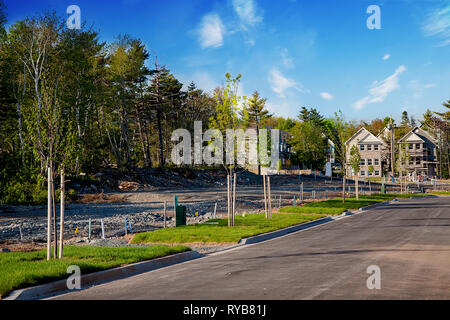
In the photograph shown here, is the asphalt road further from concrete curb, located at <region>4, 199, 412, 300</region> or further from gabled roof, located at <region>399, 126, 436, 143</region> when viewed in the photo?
gabled roof, located at <region>399, 126, 436, 143</region>

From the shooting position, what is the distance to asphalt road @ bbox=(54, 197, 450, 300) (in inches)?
293

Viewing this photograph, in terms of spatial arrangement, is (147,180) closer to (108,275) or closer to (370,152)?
(108,275)

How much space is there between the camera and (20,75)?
1545 inches

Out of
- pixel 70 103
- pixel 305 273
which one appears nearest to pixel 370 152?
pixel 70 103

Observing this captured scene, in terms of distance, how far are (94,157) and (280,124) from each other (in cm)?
7106

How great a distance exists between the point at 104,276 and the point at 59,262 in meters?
1.63

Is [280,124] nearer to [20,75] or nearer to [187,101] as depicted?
[187,101]

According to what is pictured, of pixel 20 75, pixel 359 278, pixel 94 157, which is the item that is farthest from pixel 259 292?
pixel 94 157

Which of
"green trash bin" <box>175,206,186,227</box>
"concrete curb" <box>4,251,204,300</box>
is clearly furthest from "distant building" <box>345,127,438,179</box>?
"concrete curb" <box>4,251,204,300</box>

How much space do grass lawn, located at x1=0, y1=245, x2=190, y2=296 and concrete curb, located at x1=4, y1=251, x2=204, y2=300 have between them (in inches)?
11.7

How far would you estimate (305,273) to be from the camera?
365 inches

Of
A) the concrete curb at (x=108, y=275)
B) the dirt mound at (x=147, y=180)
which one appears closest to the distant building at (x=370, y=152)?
the dirt mound at (x=147, y=180)

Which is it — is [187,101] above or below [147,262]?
above
